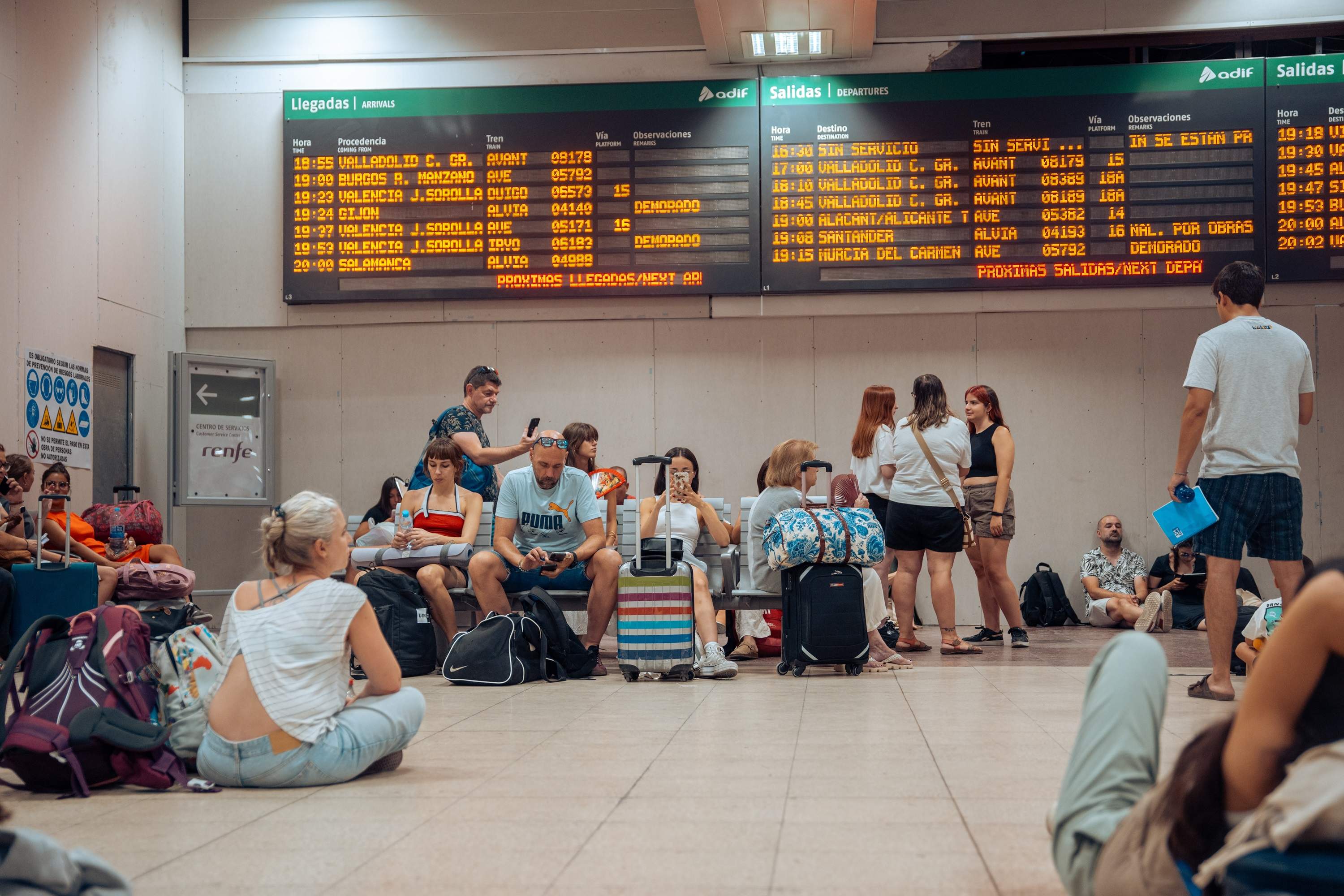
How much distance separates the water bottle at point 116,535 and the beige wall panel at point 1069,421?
255 inches

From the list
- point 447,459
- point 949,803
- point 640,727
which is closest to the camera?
point 949,803

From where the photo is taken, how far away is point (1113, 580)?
932 cm

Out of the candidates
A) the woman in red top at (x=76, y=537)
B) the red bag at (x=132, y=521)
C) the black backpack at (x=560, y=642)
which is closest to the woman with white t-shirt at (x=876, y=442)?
the black backpack at (x=560, y=642)

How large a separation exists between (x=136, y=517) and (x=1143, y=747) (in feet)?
23.3

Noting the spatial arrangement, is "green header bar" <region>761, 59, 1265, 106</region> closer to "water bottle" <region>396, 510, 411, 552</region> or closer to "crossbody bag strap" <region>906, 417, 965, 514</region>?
"crossbody bag strap" <region>906, 417, 965, 514</region>

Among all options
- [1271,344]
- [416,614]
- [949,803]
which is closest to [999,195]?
[1271,344]

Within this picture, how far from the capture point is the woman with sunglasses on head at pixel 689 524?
639cm

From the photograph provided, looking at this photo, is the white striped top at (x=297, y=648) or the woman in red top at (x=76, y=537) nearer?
the white striped top at (x=297, y=648)

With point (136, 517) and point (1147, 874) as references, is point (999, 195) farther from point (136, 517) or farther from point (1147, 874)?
point (1147, 874)

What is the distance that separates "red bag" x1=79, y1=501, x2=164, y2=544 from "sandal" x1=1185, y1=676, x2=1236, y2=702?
6.19 metres

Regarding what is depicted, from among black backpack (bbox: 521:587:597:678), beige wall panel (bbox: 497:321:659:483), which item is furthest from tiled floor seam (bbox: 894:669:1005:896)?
beige wall panel (bbox: 497:321:659:483)

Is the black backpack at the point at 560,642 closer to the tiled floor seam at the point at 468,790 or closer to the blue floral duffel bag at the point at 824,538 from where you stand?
the tiled floor seam at the point at 468,790

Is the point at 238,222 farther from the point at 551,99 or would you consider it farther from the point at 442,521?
the point at 442,521

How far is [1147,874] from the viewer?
5.90 feet
